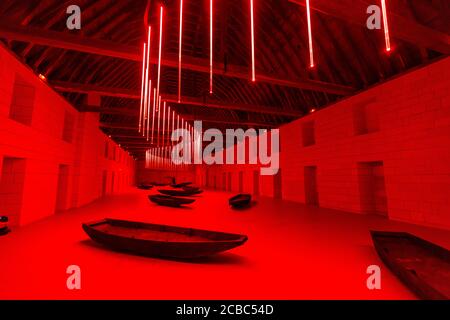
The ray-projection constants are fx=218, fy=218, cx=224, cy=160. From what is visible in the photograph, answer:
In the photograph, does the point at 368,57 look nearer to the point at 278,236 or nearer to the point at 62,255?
the point at 278,236

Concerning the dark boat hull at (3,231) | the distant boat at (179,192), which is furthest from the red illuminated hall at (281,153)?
the distant boat at (179,192)

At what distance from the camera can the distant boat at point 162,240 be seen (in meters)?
3.38

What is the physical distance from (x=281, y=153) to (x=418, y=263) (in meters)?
10.8

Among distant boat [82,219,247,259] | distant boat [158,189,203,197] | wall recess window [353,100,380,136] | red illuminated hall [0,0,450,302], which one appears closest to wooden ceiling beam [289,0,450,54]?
red illuminated hall [0,0,450,302]

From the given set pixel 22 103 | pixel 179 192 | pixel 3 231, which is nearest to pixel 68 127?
pixel 22 103

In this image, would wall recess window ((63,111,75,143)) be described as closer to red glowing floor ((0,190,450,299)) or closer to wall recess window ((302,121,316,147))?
red glowing floor ((0,190,450,299))

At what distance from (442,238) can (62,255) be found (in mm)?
8138

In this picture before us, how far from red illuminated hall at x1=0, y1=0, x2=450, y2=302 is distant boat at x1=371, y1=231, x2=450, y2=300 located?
0.03 meters

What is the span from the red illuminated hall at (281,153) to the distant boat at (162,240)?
0.11 ft

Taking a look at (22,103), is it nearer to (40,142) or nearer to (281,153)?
(40,142)

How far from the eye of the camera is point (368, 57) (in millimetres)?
7836

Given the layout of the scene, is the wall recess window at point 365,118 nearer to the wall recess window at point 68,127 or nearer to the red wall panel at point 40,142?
the red wall panel at point 40,142

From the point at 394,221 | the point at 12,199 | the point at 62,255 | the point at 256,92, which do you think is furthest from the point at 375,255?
the point at 256,92

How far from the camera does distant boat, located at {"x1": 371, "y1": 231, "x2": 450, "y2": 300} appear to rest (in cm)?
248
